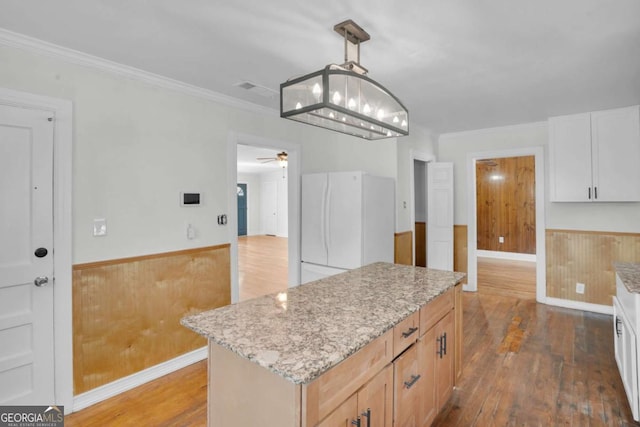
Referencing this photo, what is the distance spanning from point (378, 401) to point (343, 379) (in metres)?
0.32

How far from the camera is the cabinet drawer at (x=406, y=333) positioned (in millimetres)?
1513

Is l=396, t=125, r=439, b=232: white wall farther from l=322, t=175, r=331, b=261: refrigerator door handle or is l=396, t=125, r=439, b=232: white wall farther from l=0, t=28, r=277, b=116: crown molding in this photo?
l=0, t=28, r=277, b=116: crown molding

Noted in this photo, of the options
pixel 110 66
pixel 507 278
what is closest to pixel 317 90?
pixel 110 66

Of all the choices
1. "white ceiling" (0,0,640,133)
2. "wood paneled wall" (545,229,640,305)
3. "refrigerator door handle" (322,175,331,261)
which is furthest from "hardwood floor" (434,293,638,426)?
"white ceiling" (0,0,640,133)

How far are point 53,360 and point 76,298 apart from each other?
41 cm

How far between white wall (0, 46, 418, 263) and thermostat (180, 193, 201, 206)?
0.18ft

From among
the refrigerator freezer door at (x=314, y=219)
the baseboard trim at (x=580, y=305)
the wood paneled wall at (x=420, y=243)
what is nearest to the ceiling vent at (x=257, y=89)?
the refrigerator freezer door at (x=314, y=219)

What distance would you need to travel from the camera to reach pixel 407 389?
5.27 feet

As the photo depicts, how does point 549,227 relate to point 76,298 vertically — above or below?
above

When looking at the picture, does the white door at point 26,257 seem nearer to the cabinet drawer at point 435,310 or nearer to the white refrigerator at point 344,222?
the white refrigerator at point 344,222

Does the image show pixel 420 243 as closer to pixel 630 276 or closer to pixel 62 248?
pixel 630 276

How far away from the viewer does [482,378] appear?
8.54ft

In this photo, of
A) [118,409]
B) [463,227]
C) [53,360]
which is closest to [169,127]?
[53,360]

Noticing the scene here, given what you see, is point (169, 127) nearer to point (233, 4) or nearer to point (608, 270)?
point (233, 4)
